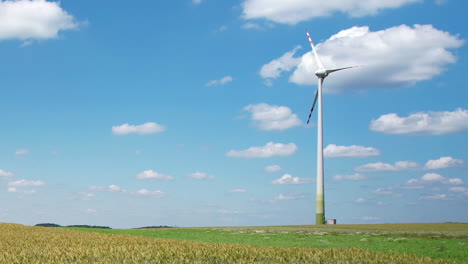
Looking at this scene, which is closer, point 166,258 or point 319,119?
point 166,258

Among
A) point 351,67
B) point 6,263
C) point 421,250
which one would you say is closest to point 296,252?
point 421,250

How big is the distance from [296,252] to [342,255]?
6.56 ft

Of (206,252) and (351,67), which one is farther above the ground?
(351,67)

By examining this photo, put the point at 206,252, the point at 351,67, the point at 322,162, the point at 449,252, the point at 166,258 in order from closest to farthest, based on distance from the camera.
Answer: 1. the point at 166,258
2. the point at 206,252
3. the point at 449,252
4. the point at 322,162
5. the point at 351,67

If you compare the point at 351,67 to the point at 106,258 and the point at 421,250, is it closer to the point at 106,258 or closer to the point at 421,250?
the point at 421,250

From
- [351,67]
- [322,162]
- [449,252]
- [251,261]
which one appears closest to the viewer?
[251,261]

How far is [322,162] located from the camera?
70562 mm

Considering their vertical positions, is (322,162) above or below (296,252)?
above

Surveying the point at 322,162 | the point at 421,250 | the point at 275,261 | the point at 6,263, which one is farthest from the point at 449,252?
the point at 322,162

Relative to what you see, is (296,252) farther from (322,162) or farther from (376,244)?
(322,162)

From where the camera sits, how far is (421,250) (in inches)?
928

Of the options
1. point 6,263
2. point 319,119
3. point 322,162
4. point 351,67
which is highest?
point 351,67

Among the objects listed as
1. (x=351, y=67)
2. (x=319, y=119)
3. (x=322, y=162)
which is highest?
(x=351, y=67)

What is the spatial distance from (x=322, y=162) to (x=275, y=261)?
53124 millimetres
